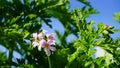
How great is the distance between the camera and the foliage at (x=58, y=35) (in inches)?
172

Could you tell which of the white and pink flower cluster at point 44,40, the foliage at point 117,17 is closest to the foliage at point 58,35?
the white and pink flower cluster at point 44,40

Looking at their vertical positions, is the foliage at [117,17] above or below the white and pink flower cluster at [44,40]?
below

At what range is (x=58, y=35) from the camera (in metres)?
5.85

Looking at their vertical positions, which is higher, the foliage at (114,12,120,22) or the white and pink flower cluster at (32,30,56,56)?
the white and pink flower cluster at (32,30,56,56)

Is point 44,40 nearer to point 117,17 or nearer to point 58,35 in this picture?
point 58,35

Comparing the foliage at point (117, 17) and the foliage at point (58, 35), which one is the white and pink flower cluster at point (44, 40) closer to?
the foliage at point (58, 35)

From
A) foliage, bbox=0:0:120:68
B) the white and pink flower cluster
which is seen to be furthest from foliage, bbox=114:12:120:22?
the white and pink flower cluster

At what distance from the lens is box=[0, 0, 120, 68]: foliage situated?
4.36 meters

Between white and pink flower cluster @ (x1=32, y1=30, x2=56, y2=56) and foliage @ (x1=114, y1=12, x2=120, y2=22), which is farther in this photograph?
foliage @ (x1=114, y1=12, x2=120, y2=22)

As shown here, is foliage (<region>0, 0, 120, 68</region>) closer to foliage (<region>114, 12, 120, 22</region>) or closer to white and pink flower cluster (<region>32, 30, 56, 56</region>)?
white and pink flower cluster (<region>32, 30, 56, 56</region>)

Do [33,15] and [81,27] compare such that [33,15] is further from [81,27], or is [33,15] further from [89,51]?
[89,51]

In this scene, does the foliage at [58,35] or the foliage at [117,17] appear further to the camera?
the foliage at [117,17]

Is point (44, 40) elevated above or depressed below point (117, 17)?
above

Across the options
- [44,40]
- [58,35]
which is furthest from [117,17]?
[44,40]
